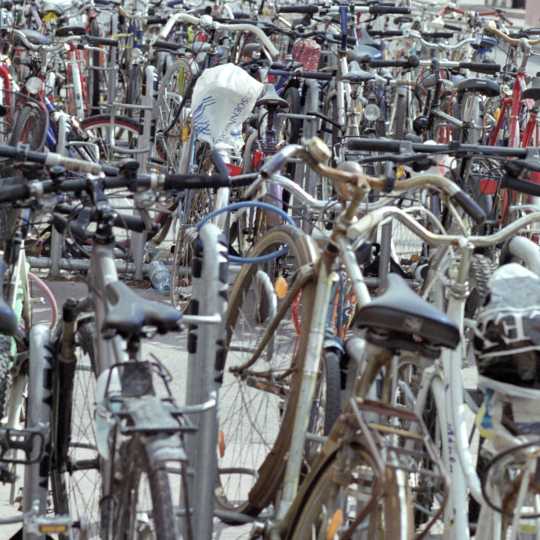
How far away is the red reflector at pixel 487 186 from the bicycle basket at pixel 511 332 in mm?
4662

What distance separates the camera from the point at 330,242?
3.92m

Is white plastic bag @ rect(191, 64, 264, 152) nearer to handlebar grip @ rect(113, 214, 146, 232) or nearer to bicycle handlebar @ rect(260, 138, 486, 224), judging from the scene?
bicycle handlebar @ rect(260, 138, 486, 224)

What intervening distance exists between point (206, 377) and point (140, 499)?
2.71ft

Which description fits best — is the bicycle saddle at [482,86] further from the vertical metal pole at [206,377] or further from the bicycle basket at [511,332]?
the bicycle basket at [511,332]

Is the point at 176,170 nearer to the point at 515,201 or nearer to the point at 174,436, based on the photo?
the point at 515,201

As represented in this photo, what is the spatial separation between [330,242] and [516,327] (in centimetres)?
65

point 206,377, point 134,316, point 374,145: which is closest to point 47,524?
point 206,377

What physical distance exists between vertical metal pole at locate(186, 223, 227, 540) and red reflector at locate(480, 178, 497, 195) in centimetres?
443

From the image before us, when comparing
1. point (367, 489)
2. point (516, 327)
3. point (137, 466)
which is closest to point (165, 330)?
point (137, 466)

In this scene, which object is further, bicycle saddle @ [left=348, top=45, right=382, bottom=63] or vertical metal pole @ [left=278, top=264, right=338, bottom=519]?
bicycle saddle @ [left=348, top=45, right=382, bottom=63]

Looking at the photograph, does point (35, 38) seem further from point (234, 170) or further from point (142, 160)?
point (234, 170)

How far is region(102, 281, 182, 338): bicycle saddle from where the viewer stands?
3.29 meters

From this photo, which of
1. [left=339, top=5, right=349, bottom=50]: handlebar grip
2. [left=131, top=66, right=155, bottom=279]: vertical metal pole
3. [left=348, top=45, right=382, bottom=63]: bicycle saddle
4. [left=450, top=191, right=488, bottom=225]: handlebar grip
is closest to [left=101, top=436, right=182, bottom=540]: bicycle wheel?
[left=450, top=191, right=488, bottom=225]: handlebar grip

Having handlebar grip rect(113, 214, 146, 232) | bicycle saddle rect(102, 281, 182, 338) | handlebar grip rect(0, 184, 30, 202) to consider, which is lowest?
bicycle saddle rect(102, 281, 182, 338)
